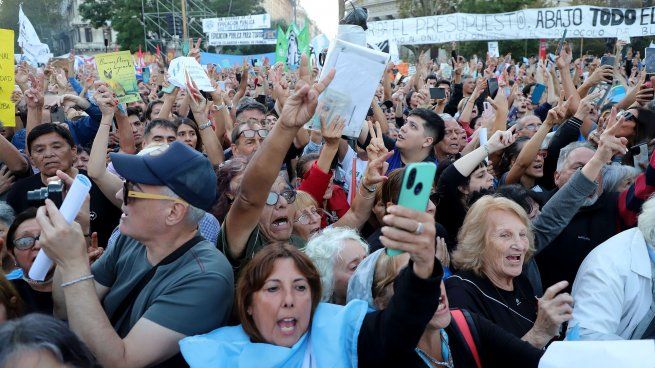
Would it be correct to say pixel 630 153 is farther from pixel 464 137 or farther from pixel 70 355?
pixel 70 355

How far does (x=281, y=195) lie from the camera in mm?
3484

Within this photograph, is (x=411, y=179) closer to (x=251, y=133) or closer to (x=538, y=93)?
(x=251, y=133)

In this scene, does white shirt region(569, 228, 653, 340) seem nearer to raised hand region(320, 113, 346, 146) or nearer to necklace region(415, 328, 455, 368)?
necklace region(415, 328, 455, 368)

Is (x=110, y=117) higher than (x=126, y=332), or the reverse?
(x=110, y=117)

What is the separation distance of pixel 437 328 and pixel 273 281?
0.67 meters

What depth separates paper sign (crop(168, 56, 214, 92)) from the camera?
6719mm

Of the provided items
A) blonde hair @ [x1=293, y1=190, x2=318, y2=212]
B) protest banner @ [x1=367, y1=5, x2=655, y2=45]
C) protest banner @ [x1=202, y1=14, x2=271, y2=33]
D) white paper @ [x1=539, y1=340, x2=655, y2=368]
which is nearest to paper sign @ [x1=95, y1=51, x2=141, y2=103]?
blonde hair @ [x1=293, y1=190, x2=318, y2=212]

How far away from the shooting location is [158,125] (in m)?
5.23

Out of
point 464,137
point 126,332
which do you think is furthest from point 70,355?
point 464,137

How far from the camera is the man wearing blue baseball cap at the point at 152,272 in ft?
6.93

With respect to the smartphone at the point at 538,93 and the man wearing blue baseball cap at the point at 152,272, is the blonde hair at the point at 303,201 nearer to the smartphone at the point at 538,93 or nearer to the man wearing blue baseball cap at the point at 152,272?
the man wearing blue baseball cap at the point at 152,272

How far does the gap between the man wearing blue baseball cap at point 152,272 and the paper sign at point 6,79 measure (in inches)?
157

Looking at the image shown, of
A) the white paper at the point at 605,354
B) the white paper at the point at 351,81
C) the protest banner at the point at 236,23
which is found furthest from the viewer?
the protest banner at the point at 236,23

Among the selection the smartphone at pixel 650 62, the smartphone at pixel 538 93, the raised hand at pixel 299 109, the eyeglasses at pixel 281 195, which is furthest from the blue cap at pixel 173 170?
the smartphone at pixel 538 93
